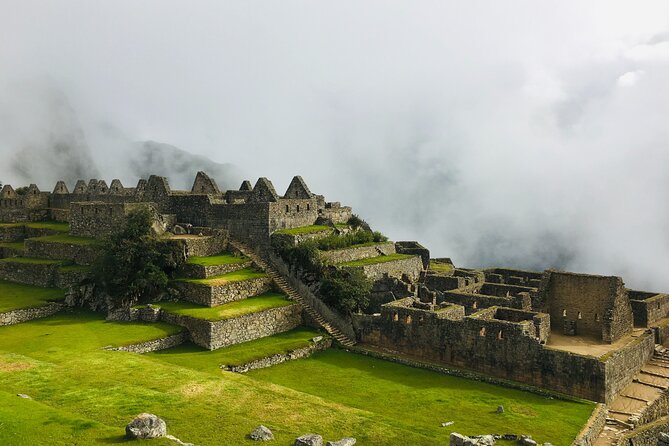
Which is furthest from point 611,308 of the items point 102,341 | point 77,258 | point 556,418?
point 77,258

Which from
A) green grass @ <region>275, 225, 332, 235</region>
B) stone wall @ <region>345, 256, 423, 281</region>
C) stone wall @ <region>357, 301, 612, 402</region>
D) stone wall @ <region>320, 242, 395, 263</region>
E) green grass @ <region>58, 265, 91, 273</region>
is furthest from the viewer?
green grass @ <region>275, 225, 332, 235</region>

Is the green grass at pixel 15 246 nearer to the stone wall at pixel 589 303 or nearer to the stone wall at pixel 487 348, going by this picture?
the stone wall at pixel 487 348

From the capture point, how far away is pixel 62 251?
42.0 metres

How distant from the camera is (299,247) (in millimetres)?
37406

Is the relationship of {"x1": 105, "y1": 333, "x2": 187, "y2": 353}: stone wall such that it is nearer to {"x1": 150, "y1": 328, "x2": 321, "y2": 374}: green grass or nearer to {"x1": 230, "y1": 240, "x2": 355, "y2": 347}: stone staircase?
{"x1": 150, "y1": 328, "x2": 321, "y2": 374}: green grass

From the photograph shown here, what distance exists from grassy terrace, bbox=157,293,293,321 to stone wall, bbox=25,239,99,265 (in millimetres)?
9540

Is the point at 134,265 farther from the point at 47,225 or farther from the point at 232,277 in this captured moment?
the point at 47,225

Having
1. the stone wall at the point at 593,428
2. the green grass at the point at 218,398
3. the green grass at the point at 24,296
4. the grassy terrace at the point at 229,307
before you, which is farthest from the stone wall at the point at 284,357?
the green grass at the point at 24,296

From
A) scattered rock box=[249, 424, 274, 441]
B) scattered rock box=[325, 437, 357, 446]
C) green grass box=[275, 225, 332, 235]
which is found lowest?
scattered rock box=[325, 437, 357, 446]

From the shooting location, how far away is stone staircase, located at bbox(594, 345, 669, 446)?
2350 cm

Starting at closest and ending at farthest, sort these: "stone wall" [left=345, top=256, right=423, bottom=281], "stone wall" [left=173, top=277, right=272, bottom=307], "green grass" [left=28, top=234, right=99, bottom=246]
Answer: "stone wall" [left=173, top=277, right=272, bottom=307], "stone wall" [left=345, top=256, right=423, bottom=281], "green grass" [left=28, top=234, right=99, bottom=246]

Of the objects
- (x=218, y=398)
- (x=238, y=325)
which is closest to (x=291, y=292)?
(x=238, y=325)

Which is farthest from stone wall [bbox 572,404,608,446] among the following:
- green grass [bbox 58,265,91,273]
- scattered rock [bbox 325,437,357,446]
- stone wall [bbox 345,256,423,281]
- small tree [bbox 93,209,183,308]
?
green grass [bbox 58,265,91,273]

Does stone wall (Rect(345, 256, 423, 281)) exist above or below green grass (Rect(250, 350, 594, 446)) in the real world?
above
